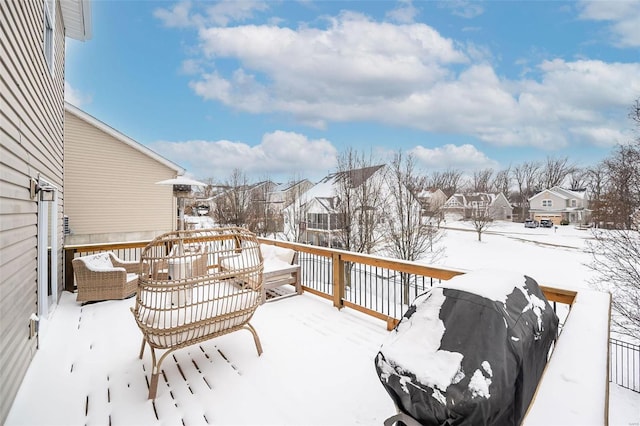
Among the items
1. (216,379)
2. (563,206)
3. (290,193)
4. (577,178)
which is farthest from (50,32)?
(577,178)

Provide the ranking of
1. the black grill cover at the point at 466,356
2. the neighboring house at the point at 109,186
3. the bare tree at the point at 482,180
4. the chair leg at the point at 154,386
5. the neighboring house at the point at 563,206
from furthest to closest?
the neighboring house at the point at 563,206 < the bare tree at the point at 482,180 < the neighboring house at the point at 109,186 < the chair leg at the point at 154,386 < the black grill cover at the point at 466,356

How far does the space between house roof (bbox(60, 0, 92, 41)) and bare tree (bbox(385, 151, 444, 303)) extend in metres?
10.7

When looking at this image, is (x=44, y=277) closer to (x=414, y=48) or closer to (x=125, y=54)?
(x=125, y=54)

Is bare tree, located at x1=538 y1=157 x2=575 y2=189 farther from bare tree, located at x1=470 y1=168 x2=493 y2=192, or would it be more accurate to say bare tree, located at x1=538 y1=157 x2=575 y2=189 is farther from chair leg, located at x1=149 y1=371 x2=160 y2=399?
chair leg, located at x1=149 y1=371 x2=160 y2=399

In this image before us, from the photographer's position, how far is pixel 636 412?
5.31m

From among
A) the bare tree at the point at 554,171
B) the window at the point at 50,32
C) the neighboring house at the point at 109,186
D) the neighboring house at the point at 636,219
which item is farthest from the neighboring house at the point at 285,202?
the bare tree at the point at 554,171

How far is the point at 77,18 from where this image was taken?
18.2 ft

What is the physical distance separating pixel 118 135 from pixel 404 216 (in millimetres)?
11224

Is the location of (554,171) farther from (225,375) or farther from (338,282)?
(225,375)

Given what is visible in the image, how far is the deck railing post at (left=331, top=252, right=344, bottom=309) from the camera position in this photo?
4262 millimetres

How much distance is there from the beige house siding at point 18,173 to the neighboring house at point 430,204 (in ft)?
40.5

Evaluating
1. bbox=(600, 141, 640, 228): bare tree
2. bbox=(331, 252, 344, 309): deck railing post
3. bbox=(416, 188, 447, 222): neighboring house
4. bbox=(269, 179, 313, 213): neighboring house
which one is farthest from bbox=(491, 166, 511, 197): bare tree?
bbox=(331, 252, 344, 309): deck railing post

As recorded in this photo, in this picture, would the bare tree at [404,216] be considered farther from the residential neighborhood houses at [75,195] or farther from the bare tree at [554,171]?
the bare tree at [554,171]

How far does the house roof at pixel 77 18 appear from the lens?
5145mm
